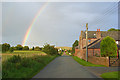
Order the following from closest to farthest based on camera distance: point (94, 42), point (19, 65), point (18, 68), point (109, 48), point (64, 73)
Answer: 1. point (18, 68)
2. point (64, 73)
3. point (19, 65)
4. point (109, 48)
5. point (94, 42)

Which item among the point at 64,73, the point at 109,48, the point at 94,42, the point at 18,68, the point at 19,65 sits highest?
the point at 94,42

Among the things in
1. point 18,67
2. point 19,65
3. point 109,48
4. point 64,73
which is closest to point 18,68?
point 18,67

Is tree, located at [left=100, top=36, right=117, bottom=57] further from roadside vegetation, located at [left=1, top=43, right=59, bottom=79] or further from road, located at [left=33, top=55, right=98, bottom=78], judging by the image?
roadside vegetation, located at [left=1, top=43, right=59, bottom=79]

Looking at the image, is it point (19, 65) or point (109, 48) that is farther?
point (109, 48)

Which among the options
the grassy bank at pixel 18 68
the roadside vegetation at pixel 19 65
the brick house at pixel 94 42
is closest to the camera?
the grassy bank at pixel 18 68

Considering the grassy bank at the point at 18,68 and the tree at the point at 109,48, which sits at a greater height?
the tree at the point at 109,48

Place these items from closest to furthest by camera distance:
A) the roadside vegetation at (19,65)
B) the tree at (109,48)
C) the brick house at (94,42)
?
the roadside vegetation at (19,65) → the tree at (109,48) → the brick house at (94,42)

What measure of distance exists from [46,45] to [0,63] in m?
42.9

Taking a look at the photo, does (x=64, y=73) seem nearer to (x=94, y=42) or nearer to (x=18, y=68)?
(x=18, y=68)

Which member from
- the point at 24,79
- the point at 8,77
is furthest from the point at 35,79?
the point at 8,77

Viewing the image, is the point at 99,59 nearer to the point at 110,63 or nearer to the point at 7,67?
the point at 110,63

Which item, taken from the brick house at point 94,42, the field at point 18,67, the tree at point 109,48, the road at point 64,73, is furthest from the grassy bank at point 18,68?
the brick house at point 94,42

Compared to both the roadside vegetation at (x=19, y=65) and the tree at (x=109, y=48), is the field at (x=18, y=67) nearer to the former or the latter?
the roadside vegetation at (x=19, y=65)

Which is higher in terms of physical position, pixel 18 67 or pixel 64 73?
pixel 18 67
